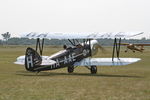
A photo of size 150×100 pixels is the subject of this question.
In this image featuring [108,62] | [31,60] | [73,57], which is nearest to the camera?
[31,60]

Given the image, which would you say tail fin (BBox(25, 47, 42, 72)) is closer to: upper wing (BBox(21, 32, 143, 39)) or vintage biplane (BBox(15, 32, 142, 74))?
vintage biplane (BBox(15, 32, 142, 74))

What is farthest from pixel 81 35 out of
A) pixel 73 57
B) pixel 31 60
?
pixel 31 60

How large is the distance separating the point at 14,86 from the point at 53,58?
18.5 feet

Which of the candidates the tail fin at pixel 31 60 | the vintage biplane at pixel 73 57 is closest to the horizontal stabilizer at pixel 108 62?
the vintage biplane at pixel 73 57

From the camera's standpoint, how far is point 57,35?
21.3 metres

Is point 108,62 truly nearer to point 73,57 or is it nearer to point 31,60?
point 73,57

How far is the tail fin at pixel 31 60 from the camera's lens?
57.5 ft

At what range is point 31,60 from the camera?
57.6 ft

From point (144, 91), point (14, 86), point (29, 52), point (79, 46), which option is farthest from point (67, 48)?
point (144, 91)

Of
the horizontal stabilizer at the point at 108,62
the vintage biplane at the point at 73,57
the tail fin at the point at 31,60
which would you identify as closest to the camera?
the tail fin at the point at 31,60

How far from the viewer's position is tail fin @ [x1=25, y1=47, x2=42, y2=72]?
1753 cm

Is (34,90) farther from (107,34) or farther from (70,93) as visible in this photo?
(107,34)

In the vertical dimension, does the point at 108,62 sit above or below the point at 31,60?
below

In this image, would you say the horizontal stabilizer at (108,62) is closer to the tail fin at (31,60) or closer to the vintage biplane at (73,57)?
the vintage biplane at (73,57)
